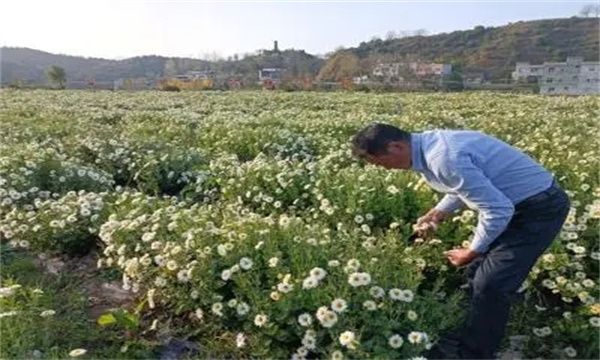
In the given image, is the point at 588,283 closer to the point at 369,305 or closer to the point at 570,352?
the point at 570,352

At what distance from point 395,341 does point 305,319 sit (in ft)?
1.70

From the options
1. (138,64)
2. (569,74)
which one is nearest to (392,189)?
(569,74)

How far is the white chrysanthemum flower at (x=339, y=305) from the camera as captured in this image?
128 inches

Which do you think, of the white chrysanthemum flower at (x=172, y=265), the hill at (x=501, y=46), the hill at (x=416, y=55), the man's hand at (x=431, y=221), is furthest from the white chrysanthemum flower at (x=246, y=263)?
the hill at (x=501, y=46)

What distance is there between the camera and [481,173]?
10.6 feet

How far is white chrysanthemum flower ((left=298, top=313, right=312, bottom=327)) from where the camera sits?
3.35 meters

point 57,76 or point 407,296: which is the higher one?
point 407,296

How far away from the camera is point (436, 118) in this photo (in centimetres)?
1473

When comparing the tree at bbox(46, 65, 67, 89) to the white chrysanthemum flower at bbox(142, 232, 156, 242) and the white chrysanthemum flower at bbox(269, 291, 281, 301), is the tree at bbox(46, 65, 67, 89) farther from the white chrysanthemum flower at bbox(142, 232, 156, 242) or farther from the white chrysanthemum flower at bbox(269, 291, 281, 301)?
the white chrysanthemum flower at bbox(269, 291, 281, 301)

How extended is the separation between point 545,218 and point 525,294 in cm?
96

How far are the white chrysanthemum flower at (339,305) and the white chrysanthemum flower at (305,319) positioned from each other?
0.56 feet

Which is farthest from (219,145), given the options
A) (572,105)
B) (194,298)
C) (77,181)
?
(572,105)

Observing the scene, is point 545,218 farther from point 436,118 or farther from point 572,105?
point 572,105

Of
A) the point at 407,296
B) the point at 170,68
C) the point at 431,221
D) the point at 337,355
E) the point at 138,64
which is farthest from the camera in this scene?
the point at 138,64
